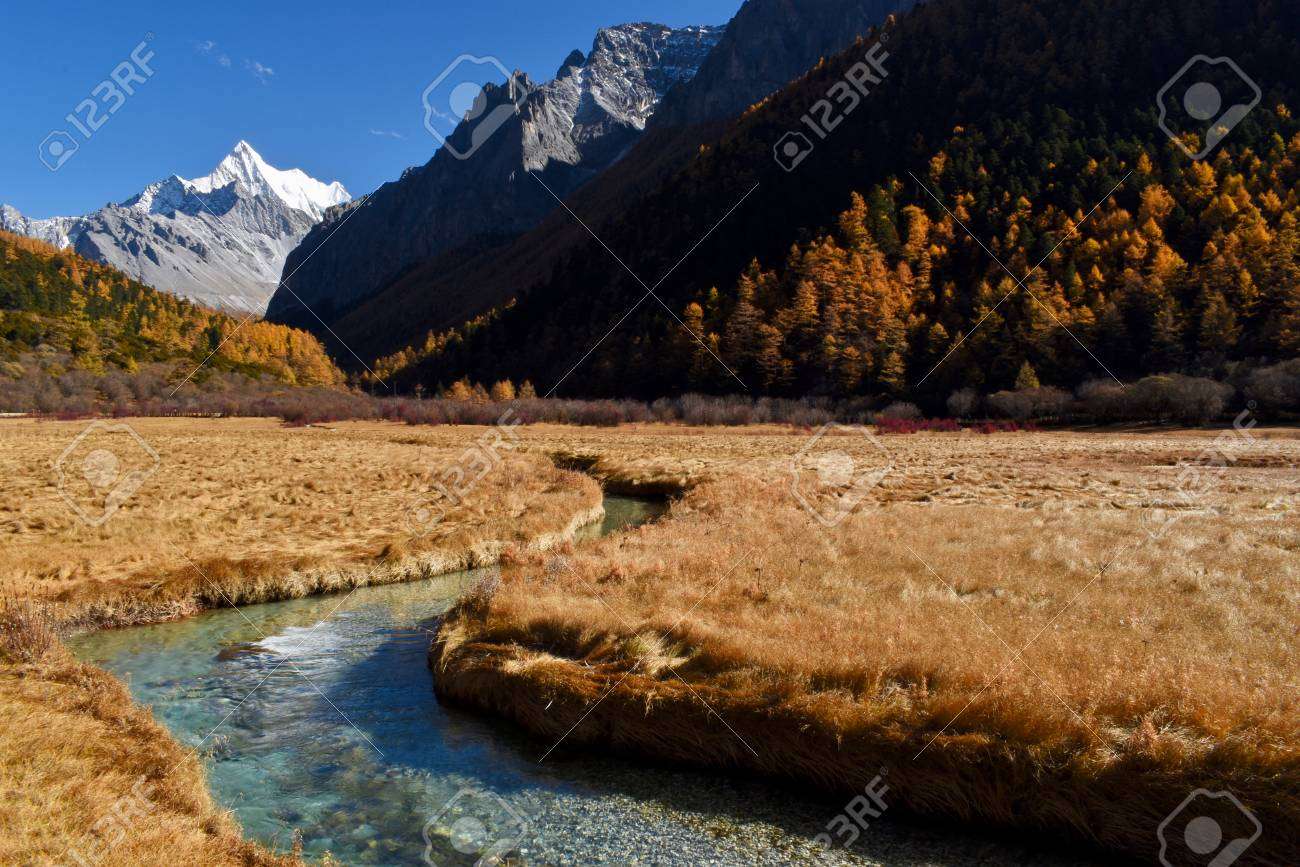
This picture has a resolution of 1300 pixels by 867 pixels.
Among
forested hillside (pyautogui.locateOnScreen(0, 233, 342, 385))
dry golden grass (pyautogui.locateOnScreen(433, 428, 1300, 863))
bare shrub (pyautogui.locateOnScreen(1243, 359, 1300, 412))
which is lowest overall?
bare shrub (pyautogui.locateOnScreen(1243, 359, 1300, 412))

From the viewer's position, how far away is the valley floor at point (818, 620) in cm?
836

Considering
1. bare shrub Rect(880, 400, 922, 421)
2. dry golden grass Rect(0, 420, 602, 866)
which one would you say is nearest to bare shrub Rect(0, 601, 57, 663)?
dry golden grass Rect(0, 420, 602, 866)

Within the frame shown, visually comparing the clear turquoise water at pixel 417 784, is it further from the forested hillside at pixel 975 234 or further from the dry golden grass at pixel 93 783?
the forested hillside at pixel 975 234

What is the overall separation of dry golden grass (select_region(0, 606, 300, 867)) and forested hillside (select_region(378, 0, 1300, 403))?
92.7m

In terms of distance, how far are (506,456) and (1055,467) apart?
114 ft

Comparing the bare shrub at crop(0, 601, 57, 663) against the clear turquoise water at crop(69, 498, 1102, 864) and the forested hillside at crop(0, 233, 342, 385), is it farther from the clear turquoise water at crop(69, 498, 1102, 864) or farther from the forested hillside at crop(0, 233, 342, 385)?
the forested hillside at crop(0, 233, 342, 385)

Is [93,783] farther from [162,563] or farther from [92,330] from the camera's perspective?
[92,330]

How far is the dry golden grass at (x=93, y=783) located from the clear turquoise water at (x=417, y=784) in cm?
75

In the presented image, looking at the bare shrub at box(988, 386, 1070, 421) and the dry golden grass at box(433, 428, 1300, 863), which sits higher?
the dry golden grass at box(433, 428, 1300, 863)

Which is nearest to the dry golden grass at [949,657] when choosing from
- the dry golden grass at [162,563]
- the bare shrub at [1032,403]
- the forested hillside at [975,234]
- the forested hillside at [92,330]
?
the dry golden grass at [162,563]

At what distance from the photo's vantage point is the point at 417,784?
9992 mm

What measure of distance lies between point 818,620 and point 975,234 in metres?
119

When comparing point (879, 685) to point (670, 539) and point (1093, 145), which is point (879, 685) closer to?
point (670, 539)

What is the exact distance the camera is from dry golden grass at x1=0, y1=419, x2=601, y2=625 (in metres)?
18.1
